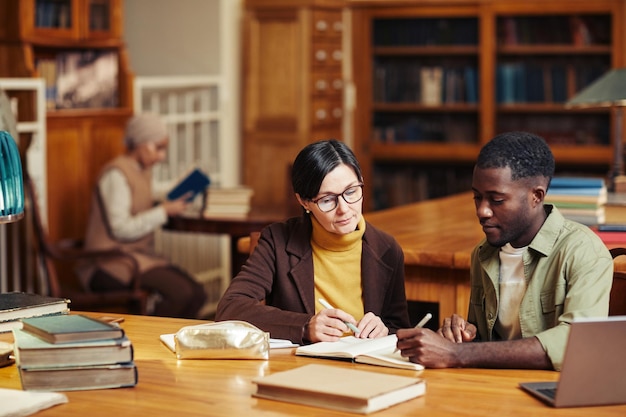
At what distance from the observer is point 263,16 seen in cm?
738

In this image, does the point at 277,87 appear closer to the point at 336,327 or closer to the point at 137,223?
the point at 137,223

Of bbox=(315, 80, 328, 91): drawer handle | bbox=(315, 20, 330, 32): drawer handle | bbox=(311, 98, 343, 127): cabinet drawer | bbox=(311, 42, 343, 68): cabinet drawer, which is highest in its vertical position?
bbox=(315, 20, 330, 32): drawer handle

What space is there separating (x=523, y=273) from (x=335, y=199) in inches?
22.2

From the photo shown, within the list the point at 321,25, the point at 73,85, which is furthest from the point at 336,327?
the point at 321,25

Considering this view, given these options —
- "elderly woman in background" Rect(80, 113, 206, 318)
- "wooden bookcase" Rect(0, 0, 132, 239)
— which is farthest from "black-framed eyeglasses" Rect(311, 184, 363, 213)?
"wooden bookcase" Rect(0, 0, 132, 239)

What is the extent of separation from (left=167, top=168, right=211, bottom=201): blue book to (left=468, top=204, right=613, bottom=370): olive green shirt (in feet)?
10.1

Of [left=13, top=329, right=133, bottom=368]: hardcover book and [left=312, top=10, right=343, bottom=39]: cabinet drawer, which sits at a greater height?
[left=312, top=10, right=343, bottom=39]: cabinet drawer

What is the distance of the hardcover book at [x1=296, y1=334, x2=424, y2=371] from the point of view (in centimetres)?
235

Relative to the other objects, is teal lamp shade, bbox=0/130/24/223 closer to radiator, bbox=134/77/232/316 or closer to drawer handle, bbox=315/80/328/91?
radiator, bbox=134/77/232/316

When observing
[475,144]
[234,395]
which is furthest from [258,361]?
[475,144]

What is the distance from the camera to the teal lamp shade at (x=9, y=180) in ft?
8.23

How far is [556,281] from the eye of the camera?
7.98 ft

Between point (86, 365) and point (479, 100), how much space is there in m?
6.55

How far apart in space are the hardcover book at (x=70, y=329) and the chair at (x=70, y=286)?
8.98 feet
